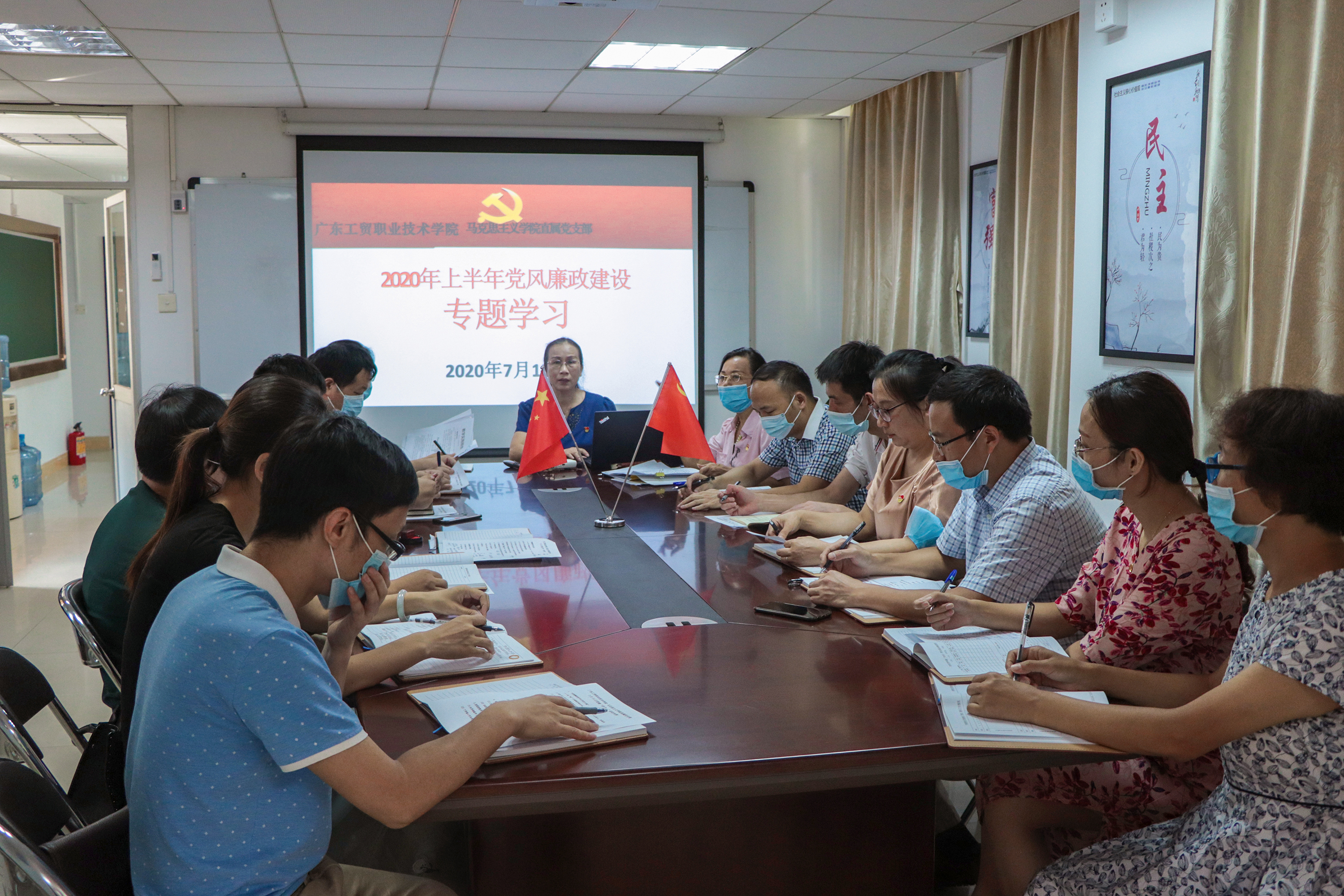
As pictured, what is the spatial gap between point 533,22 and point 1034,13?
1.98 metres

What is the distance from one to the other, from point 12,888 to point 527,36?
3748 millimetres

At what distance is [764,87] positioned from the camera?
5465 mm

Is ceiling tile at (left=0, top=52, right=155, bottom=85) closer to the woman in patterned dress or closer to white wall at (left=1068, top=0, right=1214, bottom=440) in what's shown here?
white wall at (left=1068, top=0, right=1214, bottom=440)

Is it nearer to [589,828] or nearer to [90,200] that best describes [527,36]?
[589,828]

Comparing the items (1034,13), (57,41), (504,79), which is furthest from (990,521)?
(57,41)

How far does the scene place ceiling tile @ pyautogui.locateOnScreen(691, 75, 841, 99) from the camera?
529cm

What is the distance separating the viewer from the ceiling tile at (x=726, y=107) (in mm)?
5793

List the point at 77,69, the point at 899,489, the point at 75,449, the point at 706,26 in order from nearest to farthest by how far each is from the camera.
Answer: the point at 899,489
the point at 706,26
the point at 77,69
the point at 75,449

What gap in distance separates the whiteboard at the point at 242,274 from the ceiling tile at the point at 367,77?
3.04 feet

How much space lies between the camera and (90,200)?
34.3 feet

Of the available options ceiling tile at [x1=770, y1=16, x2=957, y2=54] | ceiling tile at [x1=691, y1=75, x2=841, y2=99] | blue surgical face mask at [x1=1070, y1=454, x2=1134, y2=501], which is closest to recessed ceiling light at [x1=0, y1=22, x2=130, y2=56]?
ceiling tile at [x1=691, y1=75, x2=841, y2=99]

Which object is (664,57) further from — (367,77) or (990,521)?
(990,521)

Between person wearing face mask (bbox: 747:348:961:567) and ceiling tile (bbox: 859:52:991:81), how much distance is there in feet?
7.27

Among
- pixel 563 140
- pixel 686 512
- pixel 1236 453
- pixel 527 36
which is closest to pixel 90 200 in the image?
pixel 563 140
